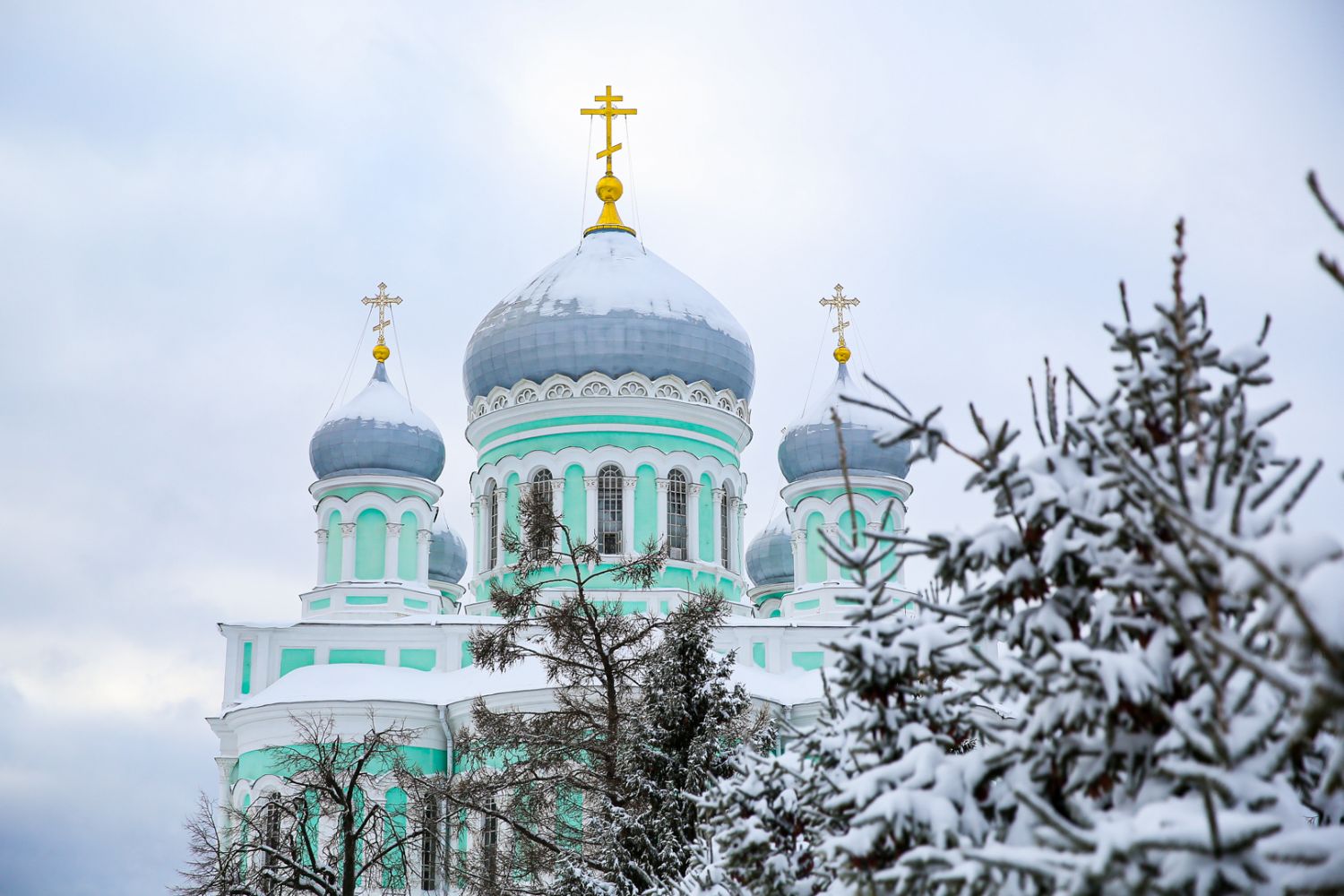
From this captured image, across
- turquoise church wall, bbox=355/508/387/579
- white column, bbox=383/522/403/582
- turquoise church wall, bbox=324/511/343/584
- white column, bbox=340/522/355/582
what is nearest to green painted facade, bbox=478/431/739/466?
white column, bbox=383/522/403/582

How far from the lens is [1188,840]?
12.5ft

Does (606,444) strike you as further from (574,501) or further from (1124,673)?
(1124,673)

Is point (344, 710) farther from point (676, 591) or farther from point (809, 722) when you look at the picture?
point (809, 722)

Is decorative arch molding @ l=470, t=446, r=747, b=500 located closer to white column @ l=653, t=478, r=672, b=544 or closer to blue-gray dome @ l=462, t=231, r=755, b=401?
white column @ l=653, t=478, r=672, b=544

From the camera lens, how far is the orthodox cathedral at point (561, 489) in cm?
2422

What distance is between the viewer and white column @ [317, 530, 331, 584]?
85.5ft

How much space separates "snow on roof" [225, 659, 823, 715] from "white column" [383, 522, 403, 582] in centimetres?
194

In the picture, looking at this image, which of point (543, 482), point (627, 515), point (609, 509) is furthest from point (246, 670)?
point (627, 515)

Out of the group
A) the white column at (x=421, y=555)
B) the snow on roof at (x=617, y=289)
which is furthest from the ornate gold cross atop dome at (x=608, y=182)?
the white column at (x=421, y=555)

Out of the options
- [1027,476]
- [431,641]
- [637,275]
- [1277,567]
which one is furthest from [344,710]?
[1277,567]

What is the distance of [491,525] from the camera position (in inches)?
1038

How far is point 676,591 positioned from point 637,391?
334cm

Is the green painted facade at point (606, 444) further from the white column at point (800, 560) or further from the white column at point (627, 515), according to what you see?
the white column at point (800, 560)

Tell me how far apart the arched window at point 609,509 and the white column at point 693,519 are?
1.08 meters
